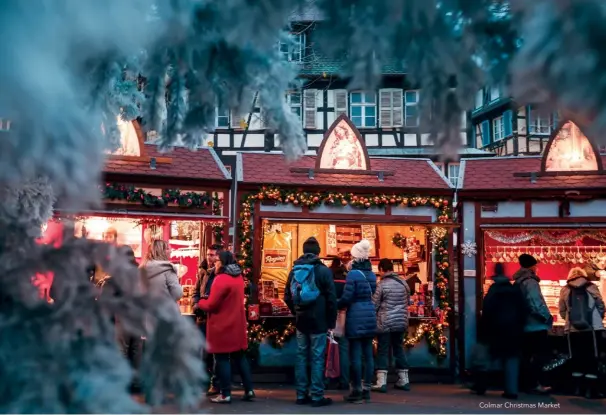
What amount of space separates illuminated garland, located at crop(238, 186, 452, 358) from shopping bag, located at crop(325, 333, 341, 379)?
136 centimetres

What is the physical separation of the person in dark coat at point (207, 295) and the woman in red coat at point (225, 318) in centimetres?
32

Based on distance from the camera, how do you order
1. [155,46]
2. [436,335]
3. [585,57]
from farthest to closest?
1. [436,335]
2. [155,46]
3. [585,57]

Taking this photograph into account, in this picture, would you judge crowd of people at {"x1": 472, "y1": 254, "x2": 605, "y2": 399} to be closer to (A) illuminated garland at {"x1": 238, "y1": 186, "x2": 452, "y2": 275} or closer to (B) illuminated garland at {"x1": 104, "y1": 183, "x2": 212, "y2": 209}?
(A) illuminated garland at {"x1": 238, "y1": 186, "x2": 452, "y2": 275}

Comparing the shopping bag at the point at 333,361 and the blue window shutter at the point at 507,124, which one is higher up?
the blue window shutter at the point at 507,124

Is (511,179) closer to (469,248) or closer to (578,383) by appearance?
(469,248)

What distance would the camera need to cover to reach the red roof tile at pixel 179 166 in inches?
367

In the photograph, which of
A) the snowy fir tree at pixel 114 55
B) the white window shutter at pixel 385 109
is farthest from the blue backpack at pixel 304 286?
the white window shutter at pixel 385 109

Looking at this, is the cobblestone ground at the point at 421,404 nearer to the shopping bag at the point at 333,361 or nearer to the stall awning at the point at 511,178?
the shopping bag at the point at 333,361

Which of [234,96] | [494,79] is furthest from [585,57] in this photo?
[234,96]

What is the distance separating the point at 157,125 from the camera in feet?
10.4

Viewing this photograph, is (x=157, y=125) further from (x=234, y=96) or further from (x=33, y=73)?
(x=33, y=73)

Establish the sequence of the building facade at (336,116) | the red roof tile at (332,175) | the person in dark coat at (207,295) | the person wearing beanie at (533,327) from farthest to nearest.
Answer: the building facade at (336,116) → the red roof tile at (332,175) → the person wearing beanie at (533,327) → the person in dark coat at (207,295)

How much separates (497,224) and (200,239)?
14.3 ft

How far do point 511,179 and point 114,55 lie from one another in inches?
336
